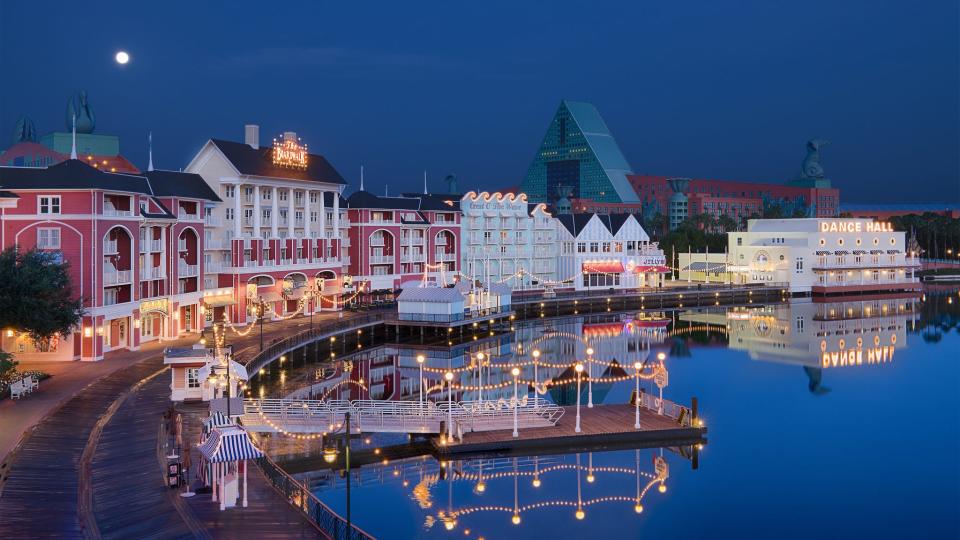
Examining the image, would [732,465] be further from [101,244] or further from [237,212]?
[237,212]

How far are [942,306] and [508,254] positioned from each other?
49793 millimetres

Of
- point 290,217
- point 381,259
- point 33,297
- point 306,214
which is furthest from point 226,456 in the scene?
point 381,259

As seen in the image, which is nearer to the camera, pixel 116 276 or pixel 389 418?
pixel 389 418

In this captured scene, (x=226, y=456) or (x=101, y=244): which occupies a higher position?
(x=101, y=244)

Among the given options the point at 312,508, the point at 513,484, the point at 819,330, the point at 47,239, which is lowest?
the point at 513,484

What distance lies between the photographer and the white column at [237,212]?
217 ft

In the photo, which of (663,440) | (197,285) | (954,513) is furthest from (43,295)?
(954,513)

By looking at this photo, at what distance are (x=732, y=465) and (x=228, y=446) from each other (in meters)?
21.8

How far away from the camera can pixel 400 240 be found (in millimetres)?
86188

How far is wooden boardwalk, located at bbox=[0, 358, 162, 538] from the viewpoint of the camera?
21003 mm

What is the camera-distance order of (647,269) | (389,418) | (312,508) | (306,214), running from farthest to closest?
(647,269)
(306,214)
(389,418)
(312,508)

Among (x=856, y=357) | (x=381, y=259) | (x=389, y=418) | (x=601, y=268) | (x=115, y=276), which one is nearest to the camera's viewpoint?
(x=389, y=418)

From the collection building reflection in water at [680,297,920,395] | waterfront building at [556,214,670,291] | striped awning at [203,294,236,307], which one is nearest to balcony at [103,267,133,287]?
striped awning at [203,294,236,307]

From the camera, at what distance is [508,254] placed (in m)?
100
